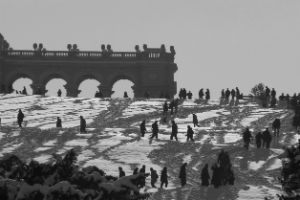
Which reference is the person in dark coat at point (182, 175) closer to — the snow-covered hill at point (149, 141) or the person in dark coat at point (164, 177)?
the snow-covered hill at point (149, 141)

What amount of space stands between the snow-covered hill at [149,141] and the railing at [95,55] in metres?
13.9

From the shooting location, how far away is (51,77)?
6750 cm

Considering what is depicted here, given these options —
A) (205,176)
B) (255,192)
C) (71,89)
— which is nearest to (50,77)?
(71,89)

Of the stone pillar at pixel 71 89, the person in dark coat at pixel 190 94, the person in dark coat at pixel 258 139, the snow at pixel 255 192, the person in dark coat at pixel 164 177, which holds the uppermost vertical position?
the stone pillar at pixel 71 89

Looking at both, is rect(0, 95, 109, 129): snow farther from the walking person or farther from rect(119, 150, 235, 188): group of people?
the walking person

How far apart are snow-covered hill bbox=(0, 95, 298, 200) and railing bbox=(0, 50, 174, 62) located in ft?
45.6

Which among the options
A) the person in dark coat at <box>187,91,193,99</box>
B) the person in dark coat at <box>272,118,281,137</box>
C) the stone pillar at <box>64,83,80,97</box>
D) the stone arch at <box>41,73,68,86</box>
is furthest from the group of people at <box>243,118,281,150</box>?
the stone arch at <box>41,73,68,86</box>

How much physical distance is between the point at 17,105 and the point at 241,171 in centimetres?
2523

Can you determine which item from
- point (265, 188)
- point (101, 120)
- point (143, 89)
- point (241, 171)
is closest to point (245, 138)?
point (241, 171)

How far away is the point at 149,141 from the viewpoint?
112 feet

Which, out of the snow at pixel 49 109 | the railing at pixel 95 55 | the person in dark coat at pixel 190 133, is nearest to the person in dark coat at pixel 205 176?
the person in dark coat at pixel 190 133

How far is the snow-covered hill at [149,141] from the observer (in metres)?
25.9

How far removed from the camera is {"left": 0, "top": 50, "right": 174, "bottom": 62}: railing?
66688 mm

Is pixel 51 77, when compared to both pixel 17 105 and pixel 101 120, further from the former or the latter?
pixel 101 120
